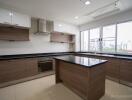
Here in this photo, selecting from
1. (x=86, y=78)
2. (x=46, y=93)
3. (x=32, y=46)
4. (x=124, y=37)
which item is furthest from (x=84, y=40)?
(x=46, y=93)

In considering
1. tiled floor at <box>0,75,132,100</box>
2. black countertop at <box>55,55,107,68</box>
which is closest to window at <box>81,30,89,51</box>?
black countertop at <box>55,55,107,68</box>

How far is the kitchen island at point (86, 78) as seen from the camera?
1.86 meters

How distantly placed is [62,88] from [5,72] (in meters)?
1.92

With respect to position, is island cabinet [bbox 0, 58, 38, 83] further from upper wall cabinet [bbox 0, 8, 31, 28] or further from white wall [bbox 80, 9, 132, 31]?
white wall [bbox 80, 9, 132, 31]

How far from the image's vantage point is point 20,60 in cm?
299

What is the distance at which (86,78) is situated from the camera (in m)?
1.91

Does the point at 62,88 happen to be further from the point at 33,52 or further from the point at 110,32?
the point at 110,32

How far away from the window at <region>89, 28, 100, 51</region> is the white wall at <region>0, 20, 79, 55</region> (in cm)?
169

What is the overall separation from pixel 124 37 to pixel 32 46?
13.6 ft

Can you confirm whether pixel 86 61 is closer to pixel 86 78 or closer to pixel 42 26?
pixel 86 78

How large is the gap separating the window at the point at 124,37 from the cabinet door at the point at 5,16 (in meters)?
4.46

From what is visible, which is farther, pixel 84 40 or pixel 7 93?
pixel 84 40

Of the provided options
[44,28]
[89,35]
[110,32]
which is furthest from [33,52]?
[110,32]

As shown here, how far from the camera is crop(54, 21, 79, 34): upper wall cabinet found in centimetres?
447
